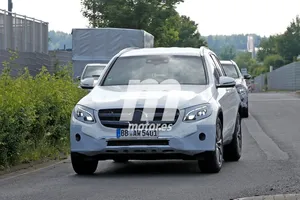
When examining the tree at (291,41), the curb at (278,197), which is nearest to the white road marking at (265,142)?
the curb at (278,197)

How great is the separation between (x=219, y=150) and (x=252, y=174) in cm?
63

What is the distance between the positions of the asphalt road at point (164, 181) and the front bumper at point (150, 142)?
1.05ft

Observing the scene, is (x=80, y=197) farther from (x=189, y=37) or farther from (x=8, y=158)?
(x=189, y=37)

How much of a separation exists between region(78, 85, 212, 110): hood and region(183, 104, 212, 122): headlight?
0.06 m

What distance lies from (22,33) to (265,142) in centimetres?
1484

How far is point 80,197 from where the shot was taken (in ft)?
31.6

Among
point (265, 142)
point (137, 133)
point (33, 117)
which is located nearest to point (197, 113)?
point (137, 133)

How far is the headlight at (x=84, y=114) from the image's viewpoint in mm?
11547

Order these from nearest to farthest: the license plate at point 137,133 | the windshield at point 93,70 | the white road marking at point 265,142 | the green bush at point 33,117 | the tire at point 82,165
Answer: the license plate at point 137,133 → the tire at point 82,165 → the green bush at point 33,117 → the white road marking at point 265,142 → the windshield at point 93,70

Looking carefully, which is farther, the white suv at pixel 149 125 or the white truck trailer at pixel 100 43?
the white truck trailer at pixel 100 43

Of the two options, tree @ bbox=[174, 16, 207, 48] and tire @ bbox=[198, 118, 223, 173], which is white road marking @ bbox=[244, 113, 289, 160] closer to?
tire @ bbox=[198, 118, 223, 173]

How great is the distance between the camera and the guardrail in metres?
27.3

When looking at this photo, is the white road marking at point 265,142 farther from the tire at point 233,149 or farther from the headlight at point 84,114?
the headlight at point 84,114

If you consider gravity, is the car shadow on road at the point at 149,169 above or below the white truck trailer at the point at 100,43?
below
